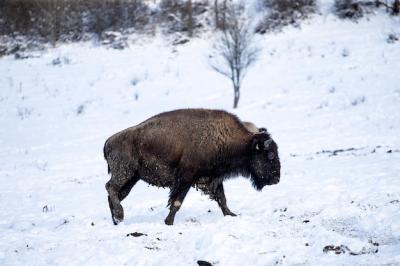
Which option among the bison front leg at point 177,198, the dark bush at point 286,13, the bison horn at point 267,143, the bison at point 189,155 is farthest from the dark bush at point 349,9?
the bison front leg at point 177,198

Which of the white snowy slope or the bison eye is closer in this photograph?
the white snowy slope

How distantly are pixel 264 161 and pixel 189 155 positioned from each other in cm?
129

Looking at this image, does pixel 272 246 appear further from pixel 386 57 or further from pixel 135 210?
pixel 386 57

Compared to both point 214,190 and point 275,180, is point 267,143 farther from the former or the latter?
point 214,190

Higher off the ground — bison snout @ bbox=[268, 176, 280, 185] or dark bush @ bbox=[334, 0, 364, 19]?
dark bush @ bbox=[334, 0, 364, 19]

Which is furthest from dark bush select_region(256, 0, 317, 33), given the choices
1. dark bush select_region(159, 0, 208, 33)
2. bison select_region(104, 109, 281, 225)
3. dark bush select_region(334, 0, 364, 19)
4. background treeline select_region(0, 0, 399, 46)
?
bison select_region(104, 109, 281, 225)

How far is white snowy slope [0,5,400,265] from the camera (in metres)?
5.91

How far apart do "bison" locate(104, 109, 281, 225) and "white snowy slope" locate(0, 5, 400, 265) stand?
1.75 feet

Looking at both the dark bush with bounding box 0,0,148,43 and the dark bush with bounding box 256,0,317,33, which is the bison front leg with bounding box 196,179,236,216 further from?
the dark bush with bounding box 0,0,148,43

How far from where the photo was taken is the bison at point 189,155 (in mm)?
7850

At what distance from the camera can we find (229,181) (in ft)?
41.4

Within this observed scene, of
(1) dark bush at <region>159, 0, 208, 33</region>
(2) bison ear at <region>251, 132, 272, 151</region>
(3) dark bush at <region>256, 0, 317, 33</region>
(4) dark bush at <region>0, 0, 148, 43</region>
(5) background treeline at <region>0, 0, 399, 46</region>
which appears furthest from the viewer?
(4) dark bush at <region>0, 0, 148, 43</region>

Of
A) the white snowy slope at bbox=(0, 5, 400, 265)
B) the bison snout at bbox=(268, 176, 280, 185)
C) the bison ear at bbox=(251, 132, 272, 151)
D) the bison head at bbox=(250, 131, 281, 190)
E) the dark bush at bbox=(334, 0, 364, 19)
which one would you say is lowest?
the white snowy slope at bbox=(0, 5, 400, 265)

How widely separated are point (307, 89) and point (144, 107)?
826 cm
